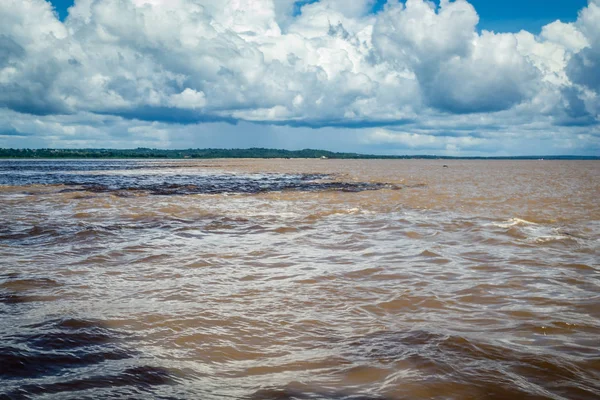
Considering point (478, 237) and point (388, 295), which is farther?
point (478, 237)

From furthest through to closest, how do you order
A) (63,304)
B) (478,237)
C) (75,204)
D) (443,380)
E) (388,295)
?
(75,204)
(478,237)
(388,295)
(63,304)
(443,380)

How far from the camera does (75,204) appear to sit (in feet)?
72.6

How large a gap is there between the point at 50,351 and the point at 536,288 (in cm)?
741

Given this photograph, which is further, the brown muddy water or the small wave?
the small wave

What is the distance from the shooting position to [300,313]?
6.62 meters

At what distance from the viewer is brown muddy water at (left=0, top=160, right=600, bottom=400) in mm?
4504

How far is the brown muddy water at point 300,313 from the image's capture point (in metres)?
4.50

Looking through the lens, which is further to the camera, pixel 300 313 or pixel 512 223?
pixel 512 223

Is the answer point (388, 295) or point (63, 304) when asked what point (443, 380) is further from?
point (63, 304)

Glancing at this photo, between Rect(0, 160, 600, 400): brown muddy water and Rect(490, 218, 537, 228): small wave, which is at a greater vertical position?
Rect(490, 218, 537, 228): small wave

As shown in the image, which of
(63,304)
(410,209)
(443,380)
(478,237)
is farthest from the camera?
(410,209)

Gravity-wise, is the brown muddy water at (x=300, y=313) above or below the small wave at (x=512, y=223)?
below

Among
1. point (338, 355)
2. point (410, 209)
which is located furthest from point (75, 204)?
point (338, 355)

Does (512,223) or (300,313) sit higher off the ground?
(512,223)
